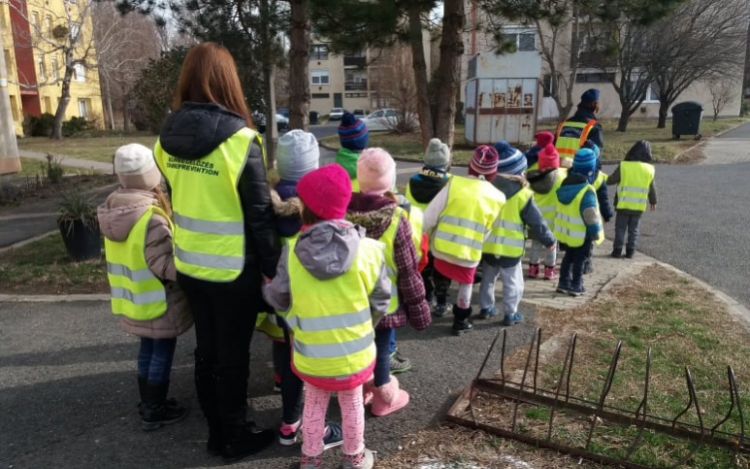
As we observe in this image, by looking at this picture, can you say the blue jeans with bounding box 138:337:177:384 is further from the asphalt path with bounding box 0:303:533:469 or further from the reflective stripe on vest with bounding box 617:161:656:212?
the reflective stripe on vest with bounding box 617:161:656:212

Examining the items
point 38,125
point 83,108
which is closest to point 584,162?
point 38,125

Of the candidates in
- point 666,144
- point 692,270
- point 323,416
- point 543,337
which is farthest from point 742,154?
point 323,416

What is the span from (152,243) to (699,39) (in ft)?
90.8

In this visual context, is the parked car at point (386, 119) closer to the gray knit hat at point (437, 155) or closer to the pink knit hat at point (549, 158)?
the pink knit hat at point (549, 158)

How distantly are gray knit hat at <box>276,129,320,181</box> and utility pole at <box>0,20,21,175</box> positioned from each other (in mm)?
13994

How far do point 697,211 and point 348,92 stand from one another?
202 ft

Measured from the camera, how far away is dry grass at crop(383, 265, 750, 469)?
3086 millimetres

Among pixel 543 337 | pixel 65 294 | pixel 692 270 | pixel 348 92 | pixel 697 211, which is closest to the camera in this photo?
pixel 543 337

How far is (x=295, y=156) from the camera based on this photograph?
10.2ft

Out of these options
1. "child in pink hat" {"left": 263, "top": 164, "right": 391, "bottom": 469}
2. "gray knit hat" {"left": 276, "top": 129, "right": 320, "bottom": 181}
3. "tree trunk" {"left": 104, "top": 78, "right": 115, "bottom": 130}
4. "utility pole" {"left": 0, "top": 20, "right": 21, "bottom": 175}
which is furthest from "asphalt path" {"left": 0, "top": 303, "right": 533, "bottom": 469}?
"tree trunk" {"left": 104, "top": 78, "right": 115, "bottom": 130}

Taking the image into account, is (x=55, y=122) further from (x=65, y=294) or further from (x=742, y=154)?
(x=742, y=154)

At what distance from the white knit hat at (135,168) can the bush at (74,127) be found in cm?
3289

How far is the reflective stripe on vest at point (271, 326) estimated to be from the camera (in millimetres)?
3395

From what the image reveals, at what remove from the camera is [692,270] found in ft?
22.1
